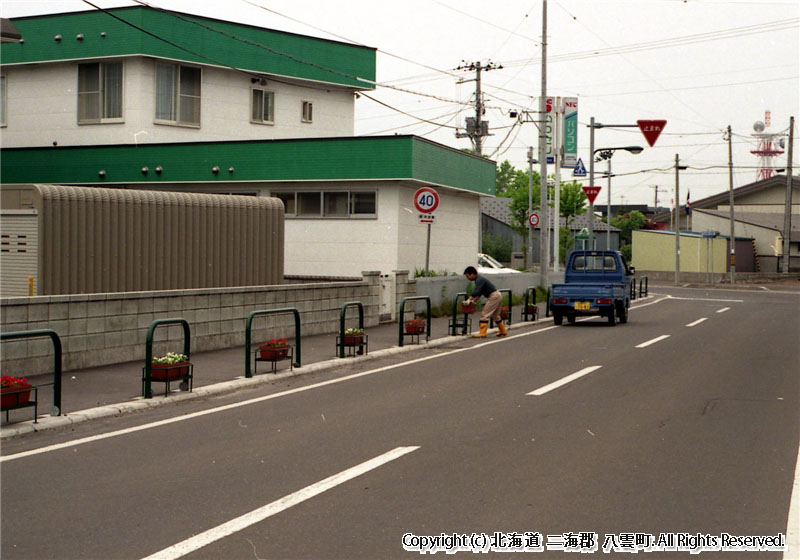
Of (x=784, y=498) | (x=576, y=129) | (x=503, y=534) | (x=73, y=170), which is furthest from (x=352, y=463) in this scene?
(x=576, y=129)

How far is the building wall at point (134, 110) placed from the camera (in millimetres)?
28609

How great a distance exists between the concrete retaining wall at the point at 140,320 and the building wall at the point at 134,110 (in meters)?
12.9

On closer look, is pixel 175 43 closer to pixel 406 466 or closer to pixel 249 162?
pixel 249 162

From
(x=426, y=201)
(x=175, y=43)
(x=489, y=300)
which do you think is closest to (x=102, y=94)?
(x=175, y=43)

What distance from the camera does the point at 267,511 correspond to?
603 centimetres

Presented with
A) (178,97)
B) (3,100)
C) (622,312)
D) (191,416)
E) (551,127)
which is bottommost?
(191,416)

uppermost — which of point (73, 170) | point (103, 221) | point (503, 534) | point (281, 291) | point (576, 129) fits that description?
point (576, 129)

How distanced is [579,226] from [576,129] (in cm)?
5565

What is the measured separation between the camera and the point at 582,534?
18.2 ft

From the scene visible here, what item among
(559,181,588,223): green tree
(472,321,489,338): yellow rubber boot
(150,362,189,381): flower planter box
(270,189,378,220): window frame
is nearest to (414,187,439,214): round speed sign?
(472,321,489,338): yellow rubber boot

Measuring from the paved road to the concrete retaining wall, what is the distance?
9.97ft

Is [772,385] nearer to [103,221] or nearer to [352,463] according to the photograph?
[352,463]

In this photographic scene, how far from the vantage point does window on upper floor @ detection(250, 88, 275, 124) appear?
3166 centimetres

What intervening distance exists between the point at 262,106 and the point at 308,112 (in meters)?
2.07
